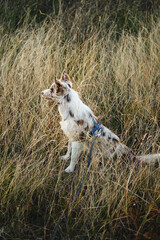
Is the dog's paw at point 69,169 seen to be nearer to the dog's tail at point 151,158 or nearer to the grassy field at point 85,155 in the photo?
the grassy field at point 85,155

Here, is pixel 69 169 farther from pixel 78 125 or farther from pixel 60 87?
pixel 60 87

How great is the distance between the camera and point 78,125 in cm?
240

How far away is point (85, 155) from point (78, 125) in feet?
1.22

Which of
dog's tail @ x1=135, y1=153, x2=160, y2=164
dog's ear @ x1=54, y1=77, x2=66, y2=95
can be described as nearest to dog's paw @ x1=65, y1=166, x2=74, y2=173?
dog's tail @ x1=135, y1=153, x2=160, y2=164

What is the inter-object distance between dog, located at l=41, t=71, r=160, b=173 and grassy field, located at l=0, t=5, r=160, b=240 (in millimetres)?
126

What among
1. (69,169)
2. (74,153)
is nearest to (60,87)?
(74,153)

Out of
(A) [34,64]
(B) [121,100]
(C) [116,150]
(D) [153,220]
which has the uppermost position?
(A) [34,64]

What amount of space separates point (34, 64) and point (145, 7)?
3.78m

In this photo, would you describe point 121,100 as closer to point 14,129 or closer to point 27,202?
point 14,129

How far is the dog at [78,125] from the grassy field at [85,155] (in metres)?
0.13

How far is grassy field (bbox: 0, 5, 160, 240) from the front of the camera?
6.30 ft

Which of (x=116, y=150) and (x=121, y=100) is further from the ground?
(x=121, y=100)

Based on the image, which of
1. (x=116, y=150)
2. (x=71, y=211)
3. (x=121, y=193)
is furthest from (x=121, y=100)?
(x=71, y=211)

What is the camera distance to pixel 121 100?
133 inches
